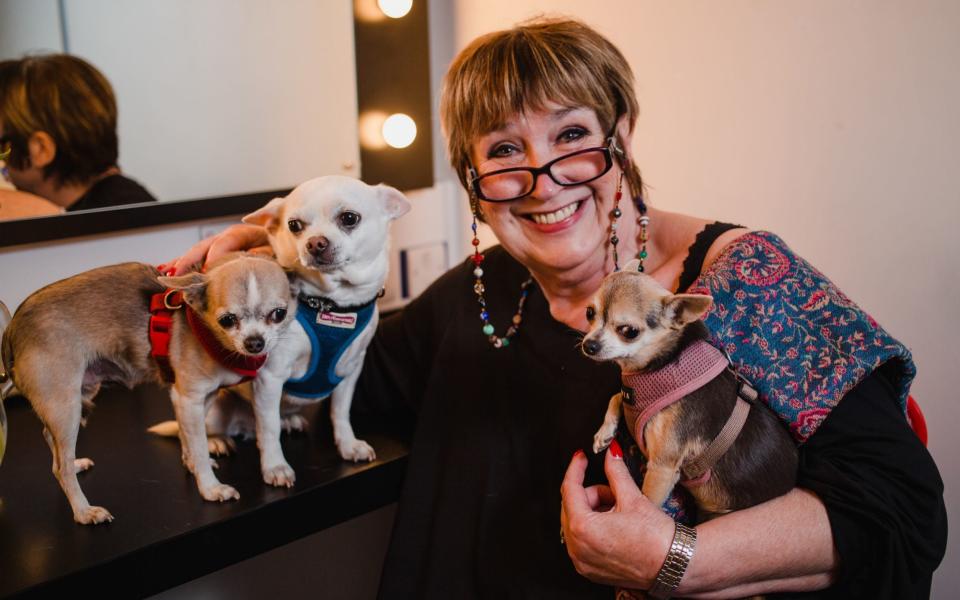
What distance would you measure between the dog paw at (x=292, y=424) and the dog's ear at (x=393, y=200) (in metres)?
0.39

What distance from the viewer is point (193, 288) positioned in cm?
90

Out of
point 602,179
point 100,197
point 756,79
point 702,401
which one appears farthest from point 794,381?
point 100,197

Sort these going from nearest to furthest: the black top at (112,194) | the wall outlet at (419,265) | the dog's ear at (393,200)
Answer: the dog's ear at (393,200)
the black top at (112,194)
the wall outlet at (419,265)

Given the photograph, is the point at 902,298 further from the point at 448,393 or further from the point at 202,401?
the point at 202,401

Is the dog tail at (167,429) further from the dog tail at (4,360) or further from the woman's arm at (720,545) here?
the woman's arm at (720,545)

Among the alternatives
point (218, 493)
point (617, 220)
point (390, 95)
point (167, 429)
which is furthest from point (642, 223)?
point (390, 95)

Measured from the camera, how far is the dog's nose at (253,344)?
89 centimetres

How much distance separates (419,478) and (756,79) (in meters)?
0.98

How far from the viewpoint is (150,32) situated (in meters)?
1.45

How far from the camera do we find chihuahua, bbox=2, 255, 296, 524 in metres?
0.87

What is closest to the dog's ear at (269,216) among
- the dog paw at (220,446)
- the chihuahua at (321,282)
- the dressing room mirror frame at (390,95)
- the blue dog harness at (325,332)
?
the chihuahua at (321,282)

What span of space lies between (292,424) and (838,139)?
3.54ft

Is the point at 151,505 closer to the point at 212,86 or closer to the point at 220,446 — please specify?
the point at 220,446

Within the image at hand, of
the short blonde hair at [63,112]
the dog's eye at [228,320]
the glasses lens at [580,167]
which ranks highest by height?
the short blonde hair at [63,112]
